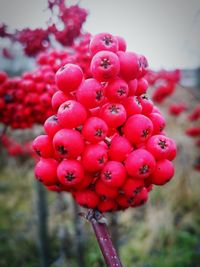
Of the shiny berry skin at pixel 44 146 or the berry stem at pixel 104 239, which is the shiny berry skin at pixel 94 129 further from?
the berry stem at pixel 104 239

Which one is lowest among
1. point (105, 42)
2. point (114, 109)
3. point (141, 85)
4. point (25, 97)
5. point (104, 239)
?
point (104, 239)

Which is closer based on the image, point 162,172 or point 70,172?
point 70,172

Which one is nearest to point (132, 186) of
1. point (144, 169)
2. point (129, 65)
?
point (144, 169)

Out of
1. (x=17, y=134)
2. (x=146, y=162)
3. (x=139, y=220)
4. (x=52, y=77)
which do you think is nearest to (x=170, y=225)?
(x=139, y=220)

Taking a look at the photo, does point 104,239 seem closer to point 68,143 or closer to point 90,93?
point 68,143

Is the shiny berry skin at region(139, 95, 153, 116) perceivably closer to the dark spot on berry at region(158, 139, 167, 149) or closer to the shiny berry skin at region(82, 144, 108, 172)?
the dark spot on berry at region(158, 139, 167, 149)

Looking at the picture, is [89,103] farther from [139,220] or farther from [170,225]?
[139,220]
